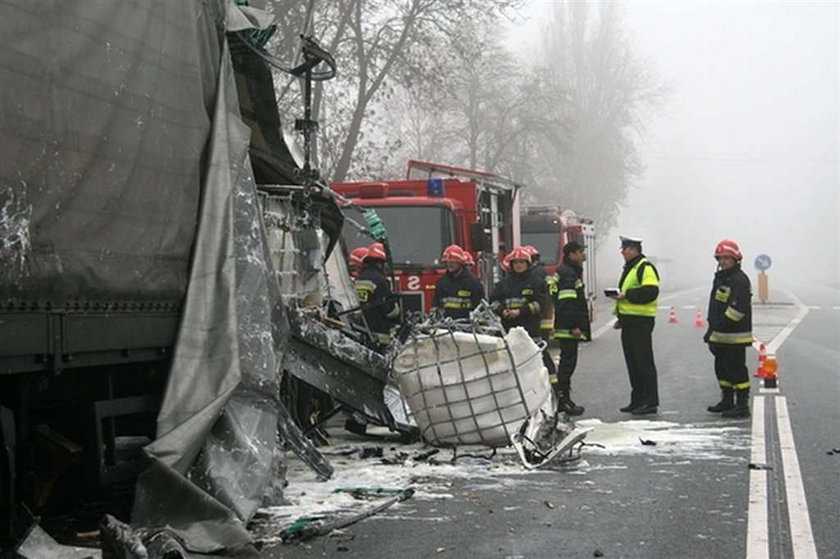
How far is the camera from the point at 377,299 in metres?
12.3

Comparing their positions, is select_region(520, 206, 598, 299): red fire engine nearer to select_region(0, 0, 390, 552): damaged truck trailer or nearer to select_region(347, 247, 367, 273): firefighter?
select_region(347, 247, 367, 273): firefighter

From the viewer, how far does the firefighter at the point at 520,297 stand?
12.2m

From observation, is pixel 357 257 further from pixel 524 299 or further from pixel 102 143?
pixel 102 143

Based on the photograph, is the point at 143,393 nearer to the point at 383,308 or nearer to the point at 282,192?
the point at 282,192

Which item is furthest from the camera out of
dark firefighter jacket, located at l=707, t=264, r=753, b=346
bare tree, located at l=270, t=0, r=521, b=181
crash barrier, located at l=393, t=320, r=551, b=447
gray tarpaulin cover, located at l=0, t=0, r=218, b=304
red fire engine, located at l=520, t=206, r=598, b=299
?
bare tree, located at l=270, t=0, r=521, b=181

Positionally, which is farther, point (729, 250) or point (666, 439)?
point (729, 250)

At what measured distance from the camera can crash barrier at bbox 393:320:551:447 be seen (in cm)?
904

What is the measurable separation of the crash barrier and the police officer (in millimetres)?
3154

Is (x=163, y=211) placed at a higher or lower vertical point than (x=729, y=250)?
higher

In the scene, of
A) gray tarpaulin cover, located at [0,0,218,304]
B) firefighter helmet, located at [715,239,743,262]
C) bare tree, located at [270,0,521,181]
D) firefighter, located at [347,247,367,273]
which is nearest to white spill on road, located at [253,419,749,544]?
gray tarpaulin cover, located at [0,0,218,304]

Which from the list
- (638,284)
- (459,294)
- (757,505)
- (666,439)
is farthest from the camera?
(459,294)

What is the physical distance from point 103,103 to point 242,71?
209 centimetres

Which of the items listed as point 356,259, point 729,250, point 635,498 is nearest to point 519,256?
point 729,250

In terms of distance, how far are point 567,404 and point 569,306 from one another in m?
0.97
